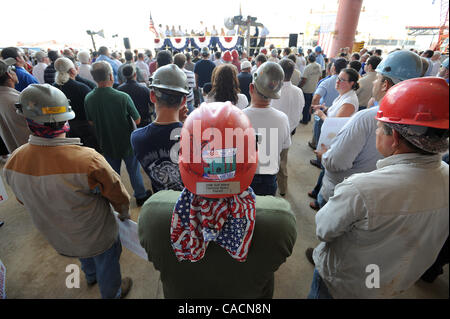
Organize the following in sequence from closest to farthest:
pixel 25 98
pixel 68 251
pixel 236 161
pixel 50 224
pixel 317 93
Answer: pixel 236 161, pixel 25 98, pixel 50 224, pixel 68 251, pixel 317 93

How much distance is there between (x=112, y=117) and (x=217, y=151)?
2.58 metres

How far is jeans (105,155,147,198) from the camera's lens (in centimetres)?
315

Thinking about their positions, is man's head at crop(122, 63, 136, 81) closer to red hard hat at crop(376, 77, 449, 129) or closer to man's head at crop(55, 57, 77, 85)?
man's head at crop(55, 57, 77, 85)

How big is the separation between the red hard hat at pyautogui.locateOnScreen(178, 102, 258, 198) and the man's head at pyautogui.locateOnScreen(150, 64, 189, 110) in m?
1.04

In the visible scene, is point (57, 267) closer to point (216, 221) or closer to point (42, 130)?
point (42, 130)

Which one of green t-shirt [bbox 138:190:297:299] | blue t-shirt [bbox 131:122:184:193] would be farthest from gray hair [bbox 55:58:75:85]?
green t-shirt [bbox 138:190:297:299]

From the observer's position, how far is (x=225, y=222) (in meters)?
0.91

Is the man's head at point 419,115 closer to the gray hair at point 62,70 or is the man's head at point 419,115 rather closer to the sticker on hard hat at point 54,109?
the sticker on hard hat at point 54,109

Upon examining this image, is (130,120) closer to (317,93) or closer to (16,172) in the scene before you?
(16,172)

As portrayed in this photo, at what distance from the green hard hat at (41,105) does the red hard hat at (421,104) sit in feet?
6.21

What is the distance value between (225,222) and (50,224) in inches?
58.0

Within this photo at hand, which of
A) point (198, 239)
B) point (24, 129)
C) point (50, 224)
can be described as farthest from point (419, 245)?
point (24, 129)

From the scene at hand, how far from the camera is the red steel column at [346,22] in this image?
15.3 meters

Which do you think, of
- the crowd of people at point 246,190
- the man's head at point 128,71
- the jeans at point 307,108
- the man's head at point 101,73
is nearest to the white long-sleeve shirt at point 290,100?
the crowd of people at point 246,190
